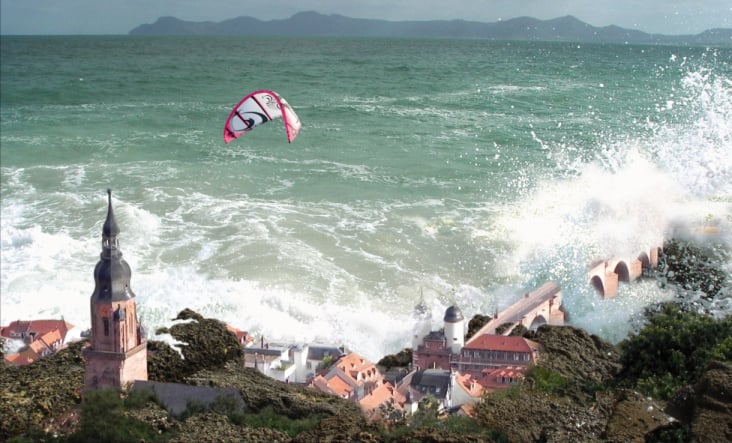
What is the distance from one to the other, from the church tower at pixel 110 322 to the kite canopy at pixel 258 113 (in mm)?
5938

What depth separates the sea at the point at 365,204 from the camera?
27.5 metres

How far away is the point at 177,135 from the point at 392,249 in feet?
84.3

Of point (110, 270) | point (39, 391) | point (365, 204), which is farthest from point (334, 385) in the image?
point (365, 204)

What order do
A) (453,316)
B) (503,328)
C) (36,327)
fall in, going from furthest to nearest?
(503,328) → (36,327) → (453,316)

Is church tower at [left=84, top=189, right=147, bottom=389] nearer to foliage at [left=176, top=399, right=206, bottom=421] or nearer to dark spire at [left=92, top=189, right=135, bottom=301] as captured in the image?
dark spire at [left=92, top=189, right=135, bottom=301]

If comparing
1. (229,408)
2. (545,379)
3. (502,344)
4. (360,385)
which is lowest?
(360,385)

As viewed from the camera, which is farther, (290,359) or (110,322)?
(290,359)

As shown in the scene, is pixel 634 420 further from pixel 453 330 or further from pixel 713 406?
pixel 453 330

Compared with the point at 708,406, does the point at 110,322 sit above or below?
below

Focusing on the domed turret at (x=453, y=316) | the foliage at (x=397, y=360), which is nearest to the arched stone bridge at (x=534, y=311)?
the domed turret at (x=453, y=316)

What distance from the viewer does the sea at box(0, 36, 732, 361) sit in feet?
90.3

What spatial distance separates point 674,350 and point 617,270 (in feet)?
39.1

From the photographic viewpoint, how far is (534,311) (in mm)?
25719

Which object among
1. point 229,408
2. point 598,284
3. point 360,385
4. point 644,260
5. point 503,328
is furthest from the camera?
point 644,260
